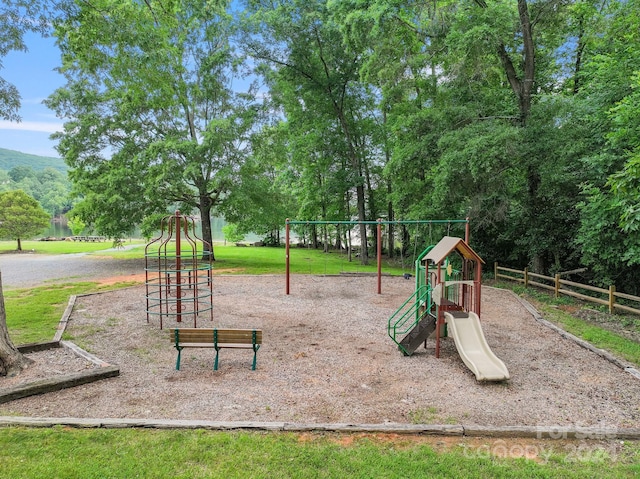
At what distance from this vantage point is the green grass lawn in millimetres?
3381

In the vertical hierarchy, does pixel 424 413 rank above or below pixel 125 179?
below

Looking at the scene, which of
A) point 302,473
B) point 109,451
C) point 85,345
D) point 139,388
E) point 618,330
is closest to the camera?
point 302,473

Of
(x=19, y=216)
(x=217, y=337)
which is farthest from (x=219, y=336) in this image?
(x=19, y=216)

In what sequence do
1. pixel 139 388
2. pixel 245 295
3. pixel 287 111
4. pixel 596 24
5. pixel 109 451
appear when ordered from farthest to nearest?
pixel 287 111
pixel 596 24
pixel 245 295
pixel 139 388
pixel 109 451

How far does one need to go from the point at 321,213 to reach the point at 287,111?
892 centimetres

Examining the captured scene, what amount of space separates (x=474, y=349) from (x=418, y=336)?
3.03 feet

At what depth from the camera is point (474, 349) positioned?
249 inches

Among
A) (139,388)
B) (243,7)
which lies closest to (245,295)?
(139,388)

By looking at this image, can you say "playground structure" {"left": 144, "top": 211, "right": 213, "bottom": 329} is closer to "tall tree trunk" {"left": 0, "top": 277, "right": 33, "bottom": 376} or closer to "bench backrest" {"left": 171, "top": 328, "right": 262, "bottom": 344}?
"bench backrest" {"left": 171, "top": 328, "right": 262, "bottom": 344}

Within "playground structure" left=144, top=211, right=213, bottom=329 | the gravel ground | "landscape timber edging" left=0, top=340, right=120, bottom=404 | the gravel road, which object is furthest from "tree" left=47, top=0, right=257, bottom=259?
"landscape timber edging" left=0, top=340, right=120, bottom=404

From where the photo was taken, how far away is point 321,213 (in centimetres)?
2952

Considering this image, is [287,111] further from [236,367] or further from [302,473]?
[302,473]

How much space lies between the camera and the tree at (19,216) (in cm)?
2638

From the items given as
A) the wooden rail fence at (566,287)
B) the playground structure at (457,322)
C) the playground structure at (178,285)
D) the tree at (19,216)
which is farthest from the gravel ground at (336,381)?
the tree at (19,216)
